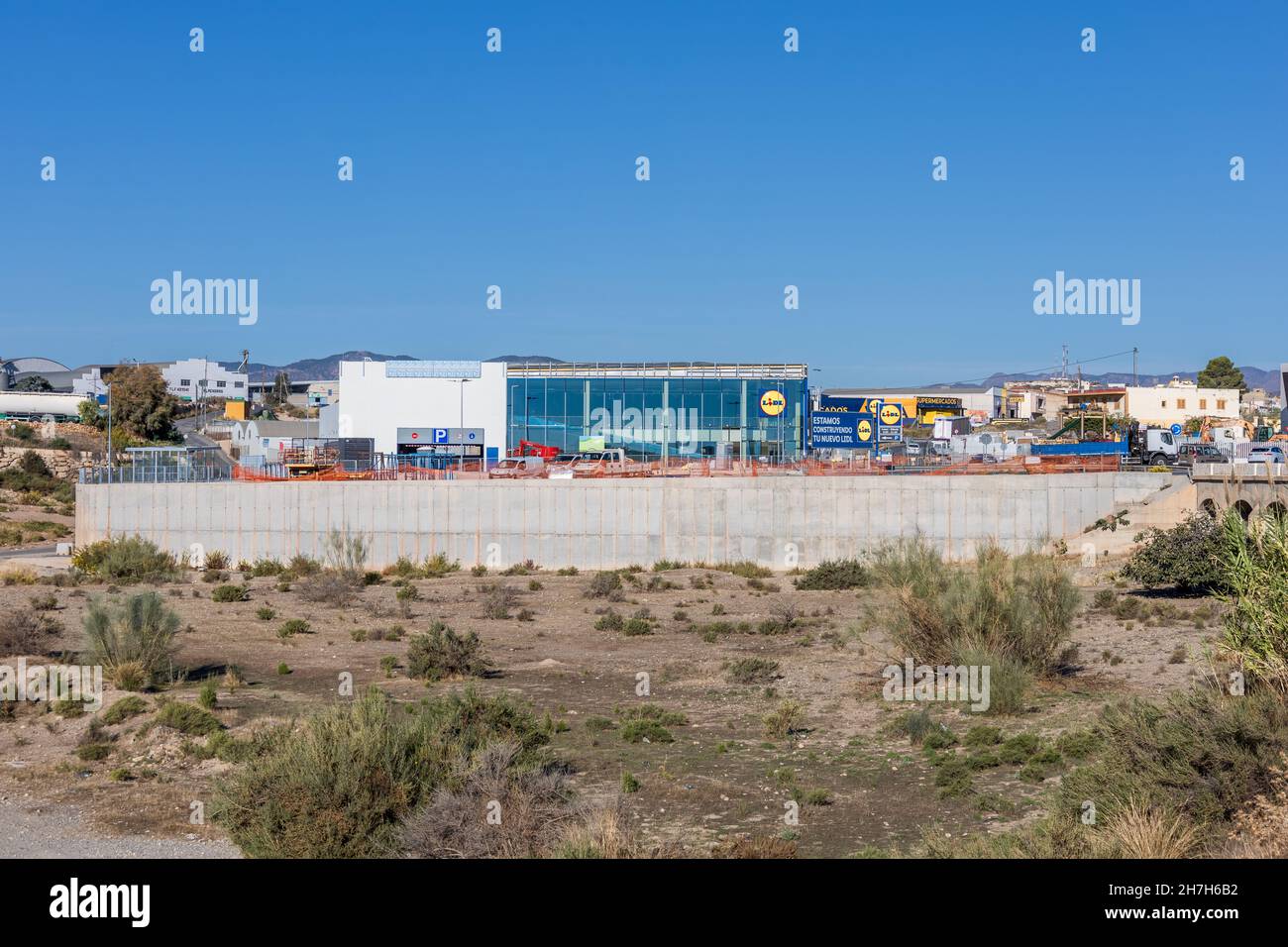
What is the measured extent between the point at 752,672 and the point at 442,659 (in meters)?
6.07

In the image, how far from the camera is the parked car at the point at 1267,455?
1968 inches

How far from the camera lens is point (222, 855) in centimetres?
1230

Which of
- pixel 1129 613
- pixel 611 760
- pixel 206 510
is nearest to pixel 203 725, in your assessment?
pixel 611 760

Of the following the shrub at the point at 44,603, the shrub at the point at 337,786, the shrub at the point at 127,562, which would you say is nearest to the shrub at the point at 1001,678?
the shrub at the point at 337,786

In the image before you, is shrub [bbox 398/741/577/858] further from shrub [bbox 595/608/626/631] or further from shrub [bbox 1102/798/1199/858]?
shrub [bbox 595/608/626/631]

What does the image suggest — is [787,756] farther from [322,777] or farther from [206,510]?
[206,510]

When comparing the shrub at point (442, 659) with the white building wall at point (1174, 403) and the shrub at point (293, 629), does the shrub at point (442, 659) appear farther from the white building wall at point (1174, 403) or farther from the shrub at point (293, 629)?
the white building wall at point (1174, 403)

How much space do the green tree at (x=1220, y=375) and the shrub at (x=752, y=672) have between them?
501ft

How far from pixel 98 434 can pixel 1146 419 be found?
93802mm

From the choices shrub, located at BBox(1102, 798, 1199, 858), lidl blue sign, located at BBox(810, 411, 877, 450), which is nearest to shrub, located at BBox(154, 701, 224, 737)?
shrub, located at BBox(1102, 798, 1199, 858)

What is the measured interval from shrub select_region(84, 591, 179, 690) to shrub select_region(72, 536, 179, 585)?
19.3m

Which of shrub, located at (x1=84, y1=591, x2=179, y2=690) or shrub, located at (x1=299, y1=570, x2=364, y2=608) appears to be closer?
shrub, located at (x1=84, y1=591, x2=179, y2=690)

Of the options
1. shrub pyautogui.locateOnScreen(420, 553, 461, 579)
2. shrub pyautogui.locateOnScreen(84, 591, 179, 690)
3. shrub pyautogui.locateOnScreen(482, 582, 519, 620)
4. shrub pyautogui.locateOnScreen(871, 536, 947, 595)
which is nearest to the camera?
shrub pyautogui.locateOnScreen(84, 591, 179, 690)

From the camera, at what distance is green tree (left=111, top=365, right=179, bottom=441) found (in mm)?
97500
